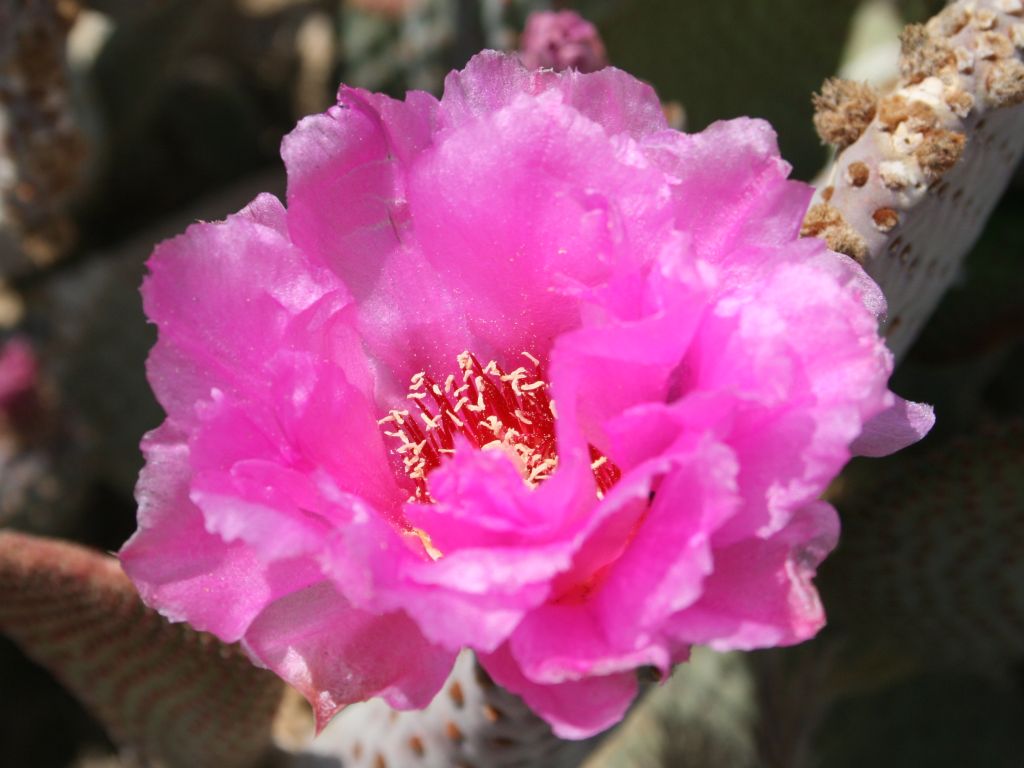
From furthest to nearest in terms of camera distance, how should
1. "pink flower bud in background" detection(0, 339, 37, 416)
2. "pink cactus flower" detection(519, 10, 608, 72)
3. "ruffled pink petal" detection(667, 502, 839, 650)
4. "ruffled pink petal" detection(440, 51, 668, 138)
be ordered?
"pink flower bud in background" detection(0, 339, 37, 416), "pink cactus flower" detection(519, 10, 608, 72), "ruffled pink petal" detection(440, 51, 668, 138), "ruffled pink petal" detection(667, 502, 839, 650)

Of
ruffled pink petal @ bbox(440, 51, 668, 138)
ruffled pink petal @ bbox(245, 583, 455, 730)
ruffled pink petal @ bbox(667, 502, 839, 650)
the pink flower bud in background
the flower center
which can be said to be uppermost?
ruffled pink petal @ bbox(440, 51, 668, 138)

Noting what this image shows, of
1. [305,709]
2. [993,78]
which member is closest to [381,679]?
[993,78]

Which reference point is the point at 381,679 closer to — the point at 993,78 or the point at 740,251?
the point at 740,251

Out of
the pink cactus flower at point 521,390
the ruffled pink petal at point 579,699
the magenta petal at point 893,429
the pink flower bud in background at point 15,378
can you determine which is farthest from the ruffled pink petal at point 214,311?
the pink flower bud in background at point 15,378

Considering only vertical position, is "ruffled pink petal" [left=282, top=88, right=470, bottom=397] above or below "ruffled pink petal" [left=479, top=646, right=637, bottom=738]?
above

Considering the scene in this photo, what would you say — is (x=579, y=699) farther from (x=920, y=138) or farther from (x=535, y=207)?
(x=920, y=138)

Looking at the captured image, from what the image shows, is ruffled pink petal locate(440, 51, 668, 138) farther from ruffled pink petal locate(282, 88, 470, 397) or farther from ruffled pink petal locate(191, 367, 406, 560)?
ruffled pink petal locate(191, 367, 406, 560)

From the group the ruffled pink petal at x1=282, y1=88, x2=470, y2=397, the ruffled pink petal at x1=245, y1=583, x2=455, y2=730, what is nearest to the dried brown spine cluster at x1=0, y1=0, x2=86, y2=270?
the ruffled pink petal at x1=282, y1=88, x2=470, y2=397
